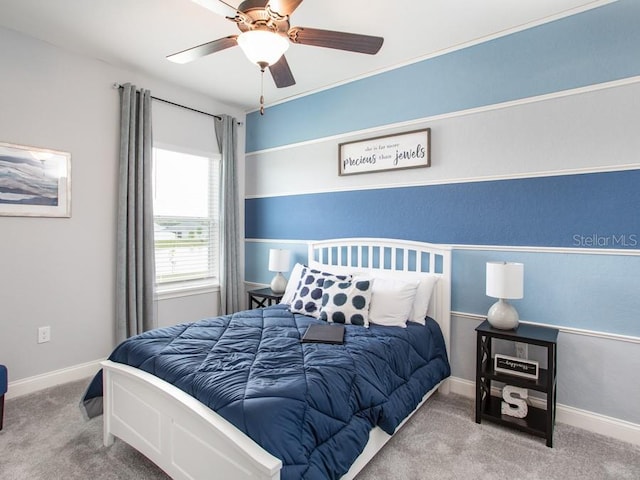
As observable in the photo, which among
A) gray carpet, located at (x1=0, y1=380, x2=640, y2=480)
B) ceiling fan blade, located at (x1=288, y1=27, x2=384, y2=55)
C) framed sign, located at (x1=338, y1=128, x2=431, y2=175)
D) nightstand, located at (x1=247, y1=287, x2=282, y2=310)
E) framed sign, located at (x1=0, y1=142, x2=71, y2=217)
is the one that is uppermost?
ceiling fan blade, located at (x1=288, y1=27, x2=384, y2=55)

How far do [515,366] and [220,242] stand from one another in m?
3.17

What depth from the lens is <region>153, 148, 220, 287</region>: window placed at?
3.68 meters

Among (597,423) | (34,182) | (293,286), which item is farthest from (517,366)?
(34,182)

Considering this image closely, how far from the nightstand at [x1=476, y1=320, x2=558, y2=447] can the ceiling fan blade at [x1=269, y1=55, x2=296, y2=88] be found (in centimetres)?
210

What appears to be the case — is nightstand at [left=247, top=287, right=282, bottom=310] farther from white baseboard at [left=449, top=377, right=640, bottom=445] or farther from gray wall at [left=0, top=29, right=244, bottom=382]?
white baseboard at [left=449, top=377, right=640, bottom=445]

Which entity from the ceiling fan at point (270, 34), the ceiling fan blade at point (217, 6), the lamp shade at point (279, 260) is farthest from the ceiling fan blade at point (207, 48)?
the lamp shade at point (279, 260)

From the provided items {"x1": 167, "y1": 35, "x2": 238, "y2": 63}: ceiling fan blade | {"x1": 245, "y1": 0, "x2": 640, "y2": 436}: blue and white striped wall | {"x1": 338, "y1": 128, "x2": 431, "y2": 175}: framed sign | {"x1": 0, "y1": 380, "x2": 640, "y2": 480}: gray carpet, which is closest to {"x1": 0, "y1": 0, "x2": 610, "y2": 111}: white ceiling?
{"x1": 245, "y1": 0, "x2": 640, "y2": 436}: blue and white striped wall

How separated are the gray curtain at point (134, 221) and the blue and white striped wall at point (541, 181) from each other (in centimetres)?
198

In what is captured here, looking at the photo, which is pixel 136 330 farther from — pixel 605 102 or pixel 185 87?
pixel 605 102

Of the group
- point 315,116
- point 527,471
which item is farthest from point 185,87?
point 527,471

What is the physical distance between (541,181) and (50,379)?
13.4ft

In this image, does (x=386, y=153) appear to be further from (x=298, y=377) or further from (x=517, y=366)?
(x=298, y=377)

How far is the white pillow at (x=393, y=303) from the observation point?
259cm

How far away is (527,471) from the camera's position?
6.27 feet
